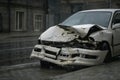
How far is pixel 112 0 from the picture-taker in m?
51.0

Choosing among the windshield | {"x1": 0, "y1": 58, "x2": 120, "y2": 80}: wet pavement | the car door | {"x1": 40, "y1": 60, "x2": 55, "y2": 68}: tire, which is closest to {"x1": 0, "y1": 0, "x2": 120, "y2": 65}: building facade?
the windshield

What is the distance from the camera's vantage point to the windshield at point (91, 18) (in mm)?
11625

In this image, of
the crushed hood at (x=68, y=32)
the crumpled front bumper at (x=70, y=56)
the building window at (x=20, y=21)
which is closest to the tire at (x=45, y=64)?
the crumpled front bumper at (x=70, y=56)

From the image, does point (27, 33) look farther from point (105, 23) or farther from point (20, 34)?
point (105, 23)

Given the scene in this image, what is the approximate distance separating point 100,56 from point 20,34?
2630 cm

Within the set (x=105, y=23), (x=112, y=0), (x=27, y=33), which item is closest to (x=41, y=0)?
(x=27, y=33)

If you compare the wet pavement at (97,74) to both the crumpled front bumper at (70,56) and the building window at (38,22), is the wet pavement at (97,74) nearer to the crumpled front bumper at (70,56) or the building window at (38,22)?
the crumpled front bumper at (70,56)

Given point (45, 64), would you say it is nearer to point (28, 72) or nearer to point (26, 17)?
point (28, 72)

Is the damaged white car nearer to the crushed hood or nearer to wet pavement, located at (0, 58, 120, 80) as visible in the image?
the crushed hood

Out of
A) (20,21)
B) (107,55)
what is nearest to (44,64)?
(107,55)

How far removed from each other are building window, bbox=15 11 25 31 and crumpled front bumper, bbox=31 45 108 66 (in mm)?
26491

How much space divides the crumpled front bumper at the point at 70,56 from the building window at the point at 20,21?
26.5 meters

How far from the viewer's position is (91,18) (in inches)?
467

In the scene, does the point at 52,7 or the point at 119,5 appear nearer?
the point at 52,7
